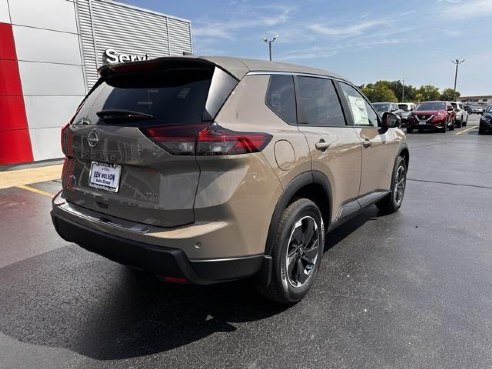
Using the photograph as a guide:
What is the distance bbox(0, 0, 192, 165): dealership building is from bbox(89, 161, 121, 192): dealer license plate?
861cm

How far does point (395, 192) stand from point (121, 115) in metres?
3.97

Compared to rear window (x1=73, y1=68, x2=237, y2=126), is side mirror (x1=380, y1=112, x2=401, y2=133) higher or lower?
lower

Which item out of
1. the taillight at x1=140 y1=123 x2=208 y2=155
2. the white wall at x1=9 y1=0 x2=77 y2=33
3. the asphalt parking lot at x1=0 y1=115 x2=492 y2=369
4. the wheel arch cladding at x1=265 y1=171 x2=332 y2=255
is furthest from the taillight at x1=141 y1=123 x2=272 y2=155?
the white wall at x1=9 y1=0 x2=77 y2=33

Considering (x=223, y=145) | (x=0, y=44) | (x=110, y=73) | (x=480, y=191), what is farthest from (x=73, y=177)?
(x=0, y=44)

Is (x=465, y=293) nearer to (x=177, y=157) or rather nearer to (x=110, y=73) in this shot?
(x=177, y=157)

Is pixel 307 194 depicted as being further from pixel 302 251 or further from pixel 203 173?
pixel 203 173

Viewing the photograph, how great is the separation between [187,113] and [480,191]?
20.8 feet

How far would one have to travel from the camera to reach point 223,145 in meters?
2.35

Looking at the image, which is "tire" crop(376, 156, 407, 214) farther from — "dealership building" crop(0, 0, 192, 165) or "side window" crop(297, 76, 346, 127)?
"dealership building" crop(0, 0, 192, 165)

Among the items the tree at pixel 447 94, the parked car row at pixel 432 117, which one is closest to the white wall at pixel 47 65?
the parked car row at pixel 432 117

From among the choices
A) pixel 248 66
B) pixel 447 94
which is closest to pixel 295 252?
pixel 248 66

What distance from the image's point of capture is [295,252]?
3.04 meters

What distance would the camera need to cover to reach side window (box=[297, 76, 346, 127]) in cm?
326

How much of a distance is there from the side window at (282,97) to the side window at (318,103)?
102 millimetres
